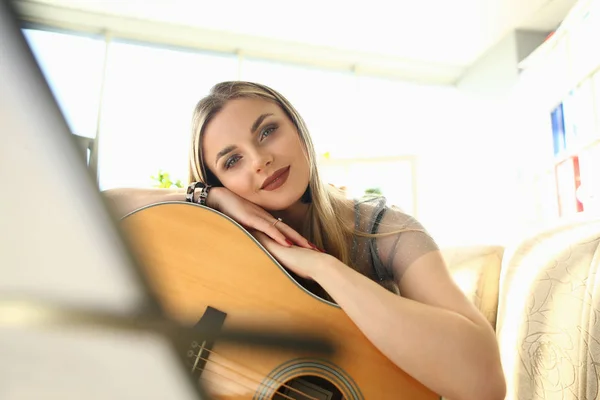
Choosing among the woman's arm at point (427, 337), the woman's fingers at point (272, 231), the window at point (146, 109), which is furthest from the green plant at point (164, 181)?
the woman's arm at point (427, 337)

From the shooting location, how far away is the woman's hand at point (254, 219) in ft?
2.67

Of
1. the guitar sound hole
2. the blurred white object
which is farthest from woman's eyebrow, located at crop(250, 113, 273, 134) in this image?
the blurred white object

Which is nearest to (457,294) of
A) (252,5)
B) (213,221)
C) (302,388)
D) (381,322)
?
(381,322)

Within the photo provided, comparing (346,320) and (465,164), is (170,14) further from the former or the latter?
(346,320)

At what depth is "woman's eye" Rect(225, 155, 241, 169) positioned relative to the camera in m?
0.96

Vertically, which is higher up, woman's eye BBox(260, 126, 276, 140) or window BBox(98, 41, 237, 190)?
window BBox(98, 41, 237, 190)

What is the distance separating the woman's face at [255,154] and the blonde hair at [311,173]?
0.08 feet

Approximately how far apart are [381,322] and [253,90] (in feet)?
1.93

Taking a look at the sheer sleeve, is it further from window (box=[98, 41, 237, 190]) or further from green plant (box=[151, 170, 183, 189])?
window (box=[98, 41, 237, 190])

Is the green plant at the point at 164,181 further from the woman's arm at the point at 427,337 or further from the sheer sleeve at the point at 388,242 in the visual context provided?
the woman's arm at the point at 427,337

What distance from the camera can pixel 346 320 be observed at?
679 mm

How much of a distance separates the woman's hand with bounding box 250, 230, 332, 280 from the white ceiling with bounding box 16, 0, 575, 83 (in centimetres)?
290

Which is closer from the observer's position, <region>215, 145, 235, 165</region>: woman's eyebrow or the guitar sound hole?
the guitar sound hole

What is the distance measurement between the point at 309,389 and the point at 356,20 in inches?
132
